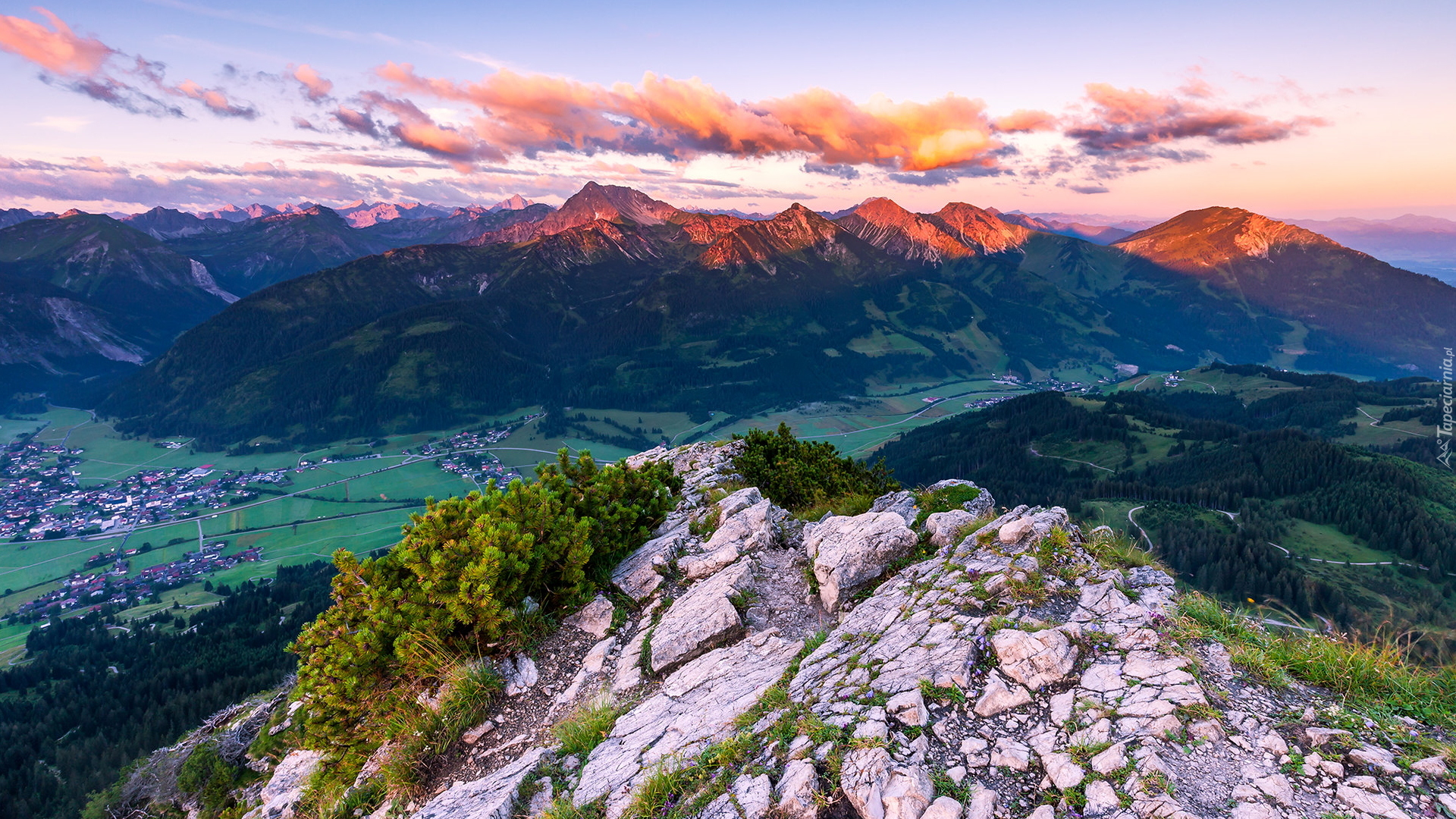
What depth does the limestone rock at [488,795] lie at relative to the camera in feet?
28.2

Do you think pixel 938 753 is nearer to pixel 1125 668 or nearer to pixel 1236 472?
pixel 1125 668

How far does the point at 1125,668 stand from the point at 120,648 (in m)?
131

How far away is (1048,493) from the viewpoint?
14350 centimetres

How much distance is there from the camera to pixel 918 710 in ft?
25.6

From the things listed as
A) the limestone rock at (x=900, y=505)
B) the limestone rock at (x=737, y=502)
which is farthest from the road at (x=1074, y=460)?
the limestone rock at (x=737, y=502)

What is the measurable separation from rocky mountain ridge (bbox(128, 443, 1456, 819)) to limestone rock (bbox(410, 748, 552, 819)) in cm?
5

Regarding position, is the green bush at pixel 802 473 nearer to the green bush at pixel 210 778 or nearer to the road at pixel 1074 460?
the green bush at pixel 210 778

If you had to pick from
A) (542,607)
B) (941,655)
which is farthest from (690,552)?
(941,655)

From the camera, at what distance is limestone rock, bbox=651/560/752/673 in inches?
476

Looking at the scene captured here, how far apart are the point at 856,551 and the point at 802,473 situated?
1018 cm

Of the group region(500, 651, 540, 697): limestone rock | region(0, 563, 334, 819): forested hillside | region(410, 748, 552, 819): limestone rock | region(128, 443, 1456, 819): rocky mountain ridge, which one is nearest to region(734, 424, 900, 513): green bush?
region(128, 443, 1456, 819): rocky mountain ridge

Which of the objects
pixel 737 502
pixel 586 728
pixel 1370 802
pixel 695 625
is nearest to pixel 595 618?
pixel 695 625

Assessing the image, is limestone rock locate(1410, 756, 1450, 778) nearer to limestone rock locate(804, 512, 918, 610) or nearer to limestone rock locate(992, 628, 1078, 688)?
limestone rock locate(992, 628, 1078, 688)

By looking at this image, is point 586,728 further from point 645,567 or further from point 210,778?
point 210,778
